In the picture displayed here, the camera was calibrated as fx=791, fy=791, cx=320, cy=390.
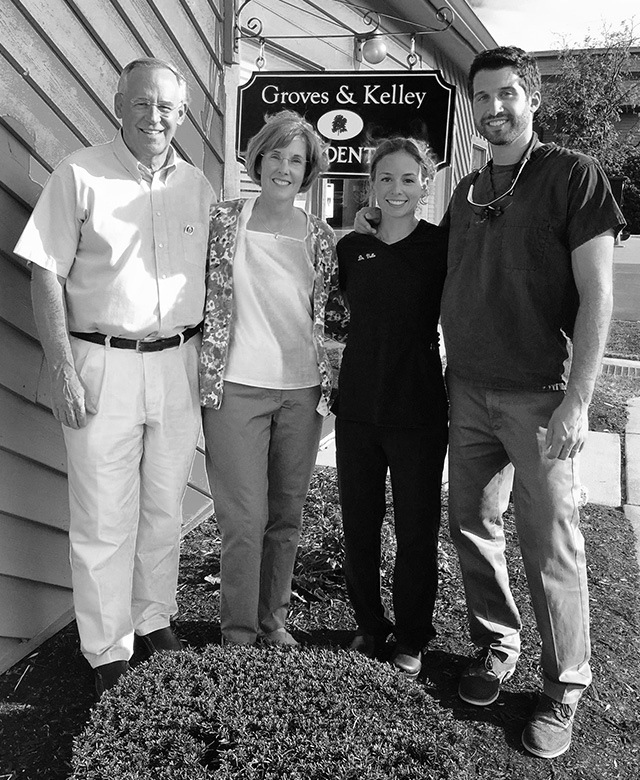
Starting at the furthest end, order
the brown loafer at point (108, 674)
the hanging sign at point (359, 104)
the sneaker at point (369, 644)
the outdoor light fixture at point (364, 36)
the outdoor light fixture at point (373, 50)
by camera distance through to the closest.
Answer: the outdoor light fixture at point (373, 50) < the outdoor light fixture at point (364, 36) < the hanging sign at point (359, 104) < the sneaker at point (369, 644) < the brown loafer at point (108, 674)

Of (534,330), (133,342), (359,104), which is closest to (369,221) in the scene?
(534,330)

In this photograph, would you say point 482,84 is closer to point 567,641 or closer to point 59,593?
point 567,641

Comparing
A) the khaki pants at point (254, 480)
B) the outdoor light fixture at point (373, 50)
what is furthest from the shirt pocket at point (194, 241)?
the outdoor light fixture at point (373, 50)

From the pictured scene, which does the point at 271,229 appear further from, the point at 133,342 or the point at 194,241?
the point at 133,342

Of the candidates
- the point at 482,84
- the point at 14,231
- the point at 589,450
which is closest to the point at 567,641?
the point at 482,84

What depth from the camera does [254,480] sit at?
9.61 ft

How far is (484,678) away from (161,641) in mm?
1218

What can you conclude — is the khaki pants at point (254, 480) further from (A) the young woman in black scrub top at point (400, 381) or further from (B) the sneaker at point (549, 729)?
(B) the sneaker at point (549, 729)

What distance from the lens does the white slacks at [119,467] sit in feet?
8.77

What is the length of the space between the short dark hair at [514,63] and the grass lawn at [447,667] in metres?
1.98

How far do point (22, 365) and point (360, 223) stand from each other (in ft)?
4.37

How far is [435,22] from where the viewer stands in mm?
7406

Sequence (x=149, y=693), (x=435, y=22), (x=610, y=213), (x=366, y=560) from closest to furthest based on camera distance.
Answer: (x=149, y=693) → (x=610, y=213) → (x=366, y=560) → (x=435, y=22)

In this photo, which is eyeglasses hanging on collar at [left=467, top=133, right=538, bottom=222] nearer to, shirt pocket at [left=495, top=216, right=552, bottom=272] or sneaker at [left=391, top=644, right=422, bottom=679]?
shirt pocket at [left=495, top=216, right=552, bottom=272]
